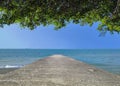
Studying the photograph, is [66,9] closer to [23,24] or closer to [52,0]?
[52,0]

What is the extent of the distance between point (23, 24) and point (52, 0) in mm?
6593

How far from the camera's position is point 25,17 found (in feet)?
96.4

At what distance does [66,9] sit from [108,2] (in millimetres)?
3157

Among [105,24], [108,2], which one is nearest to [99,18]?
[105,24]

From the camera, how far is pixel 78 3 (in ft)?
82.6

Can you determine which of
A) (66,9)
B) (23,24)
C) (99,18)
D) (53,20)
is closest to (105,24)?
(99,18)

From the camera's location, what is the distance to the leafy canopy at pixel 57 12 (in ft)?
82.2

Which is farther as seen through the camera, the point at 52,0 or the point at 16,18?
the point at 16,18

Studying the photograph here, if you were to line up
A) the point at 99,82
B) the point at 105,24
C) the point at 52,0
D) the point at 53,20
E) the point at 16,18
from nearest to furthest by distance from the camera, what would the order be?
1. the point at 52,0
2. the point at 99,82
3. the point at 16,18
4. the point at 53,20
5. the point at 105,24

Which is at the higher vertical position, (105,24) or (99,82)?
(105,24)

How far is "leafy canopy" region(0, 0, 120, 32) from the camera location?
2505 cm

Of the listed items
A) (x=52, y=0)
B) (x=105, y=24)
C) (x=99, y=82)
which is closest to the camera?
(x=52, y=0)

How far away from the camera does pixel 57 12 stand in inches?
1040

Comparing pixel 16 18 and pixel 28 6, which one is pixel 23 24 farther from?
pixel 28 6
